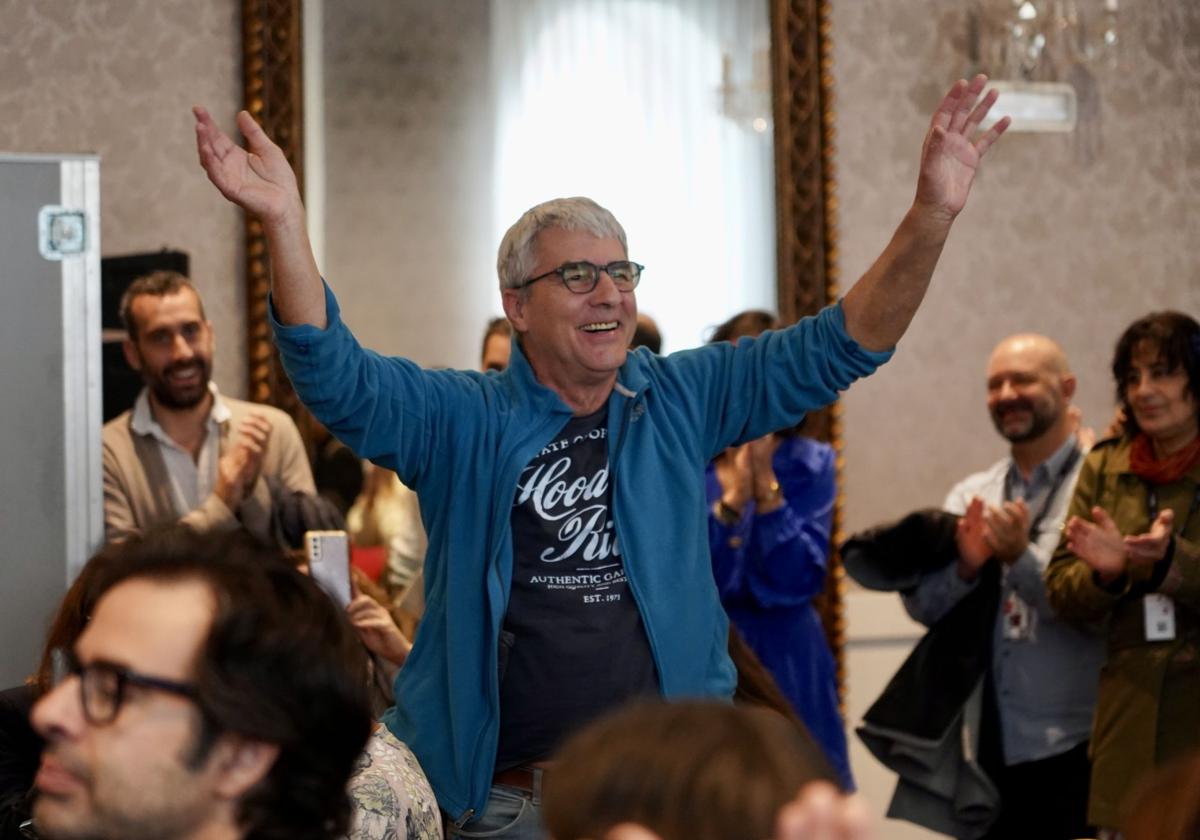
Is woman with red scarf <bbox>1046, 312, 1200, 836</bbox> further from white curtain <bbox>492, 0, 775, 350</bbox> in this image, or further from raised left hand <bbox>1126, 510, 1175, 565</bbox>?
white curtain <bbox>492, 0, 775, 350</bbox>

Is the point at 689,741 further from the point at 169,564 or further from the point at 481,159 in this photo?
the point at 481,159

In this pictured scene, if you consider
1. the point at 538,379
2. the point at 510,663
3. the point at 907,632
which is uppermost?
the point at 538,379

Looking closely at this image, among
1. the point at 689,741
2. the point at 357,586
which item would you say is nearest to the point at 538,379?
the point at 357,586

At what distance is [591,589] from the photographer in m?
2.14

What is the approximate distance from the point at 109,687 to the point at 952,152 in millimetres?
1427

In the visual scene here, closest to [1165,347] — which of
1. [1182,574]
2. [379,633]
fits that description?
[1182,574]

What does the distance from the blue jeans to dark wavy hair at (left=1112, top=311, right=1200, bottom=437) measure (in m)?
1.85

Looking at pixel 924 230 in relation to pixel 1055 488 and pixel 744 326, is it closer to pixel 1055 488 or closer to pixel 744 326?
pixel 744 326

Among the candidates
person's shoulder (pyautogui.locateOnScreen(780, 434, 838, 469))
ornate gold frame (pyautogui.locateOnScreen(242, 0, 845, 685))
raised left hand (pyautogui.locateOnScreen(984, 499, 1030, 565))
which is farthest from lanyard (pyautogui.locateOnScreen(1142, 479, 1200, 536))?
ornate gold frame (pyautogui.locateOnScreen(242, 0, 845, 685))

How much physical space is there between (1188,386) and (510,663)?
6.18ft

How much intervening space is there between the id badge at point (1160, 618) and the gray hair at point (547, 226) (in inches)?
61.3

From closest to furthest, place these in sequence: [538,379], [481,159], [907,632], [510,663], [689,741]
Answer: [689,741] → [510,663] → [538,379] → [481,159] → [907,632]

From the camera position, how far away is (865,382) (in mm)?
4621

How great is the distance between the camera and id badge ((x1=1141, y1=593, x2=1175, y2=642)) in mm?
3240
